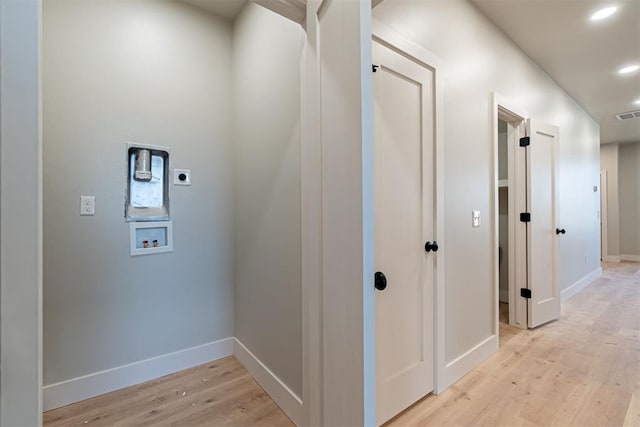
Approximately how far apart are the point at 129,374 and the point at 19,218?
1864mm

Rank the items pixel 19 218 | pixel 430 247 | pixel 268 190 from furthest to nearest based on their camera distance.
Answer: pixel 268 190
pixel 430 247
pixel 19 218

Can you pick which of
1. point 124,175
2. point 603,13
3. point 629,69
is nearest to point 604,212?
point 629,69

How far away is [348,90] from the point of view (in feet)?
3.22

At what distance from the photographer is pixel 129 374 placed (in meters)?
1.98

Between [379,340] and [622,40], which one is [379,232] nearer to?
[379,340]

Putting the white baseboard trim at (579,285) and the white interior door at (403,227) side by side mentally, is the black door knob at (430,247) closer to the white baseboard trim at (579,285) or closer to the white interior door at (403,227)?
the white interior door at (403,227)

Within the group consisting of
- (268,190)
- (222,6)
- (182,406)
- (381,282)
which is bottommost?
(182,406)

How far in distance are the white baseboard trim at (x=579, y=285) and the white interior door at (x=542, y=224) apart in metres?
0.90

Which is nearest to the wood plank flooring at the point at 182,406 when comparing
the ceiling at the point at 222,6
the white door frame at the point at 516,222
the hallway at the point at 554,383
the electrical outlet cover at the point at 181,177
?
the hallway at the point at 554,383

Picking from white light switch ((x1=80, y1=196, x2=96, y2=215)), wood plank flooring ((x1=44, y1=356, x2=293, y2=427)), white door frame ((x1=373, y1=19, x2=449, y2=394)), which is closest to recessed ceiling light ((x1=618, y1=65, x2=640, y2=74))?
white door frame ((x1=373, y1=19, x2=449, y2=394))

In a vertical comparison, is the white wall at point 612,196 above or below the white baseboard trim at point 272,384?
above

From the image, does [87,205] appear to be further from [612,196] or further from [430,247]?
[612,196]

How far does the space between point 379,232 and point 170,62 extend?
2.06 metres

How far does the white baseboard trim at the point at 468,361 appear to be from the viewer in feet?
6.32
